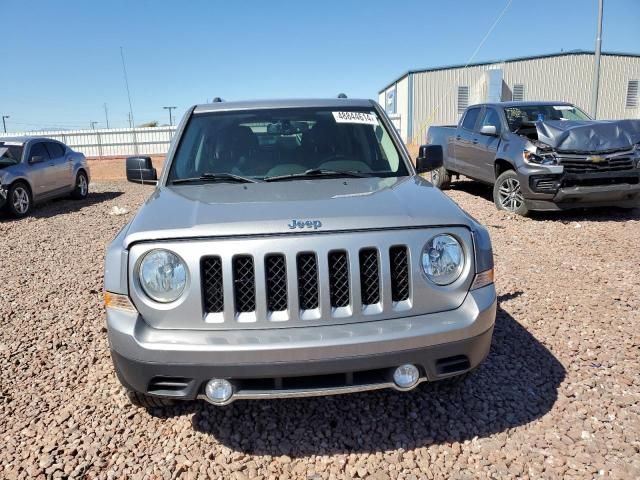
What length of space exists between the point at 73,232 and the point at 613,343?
7.82 m

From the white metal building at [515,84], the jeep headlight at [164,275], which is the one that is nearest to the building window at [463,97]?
the white metal building at [515,84]

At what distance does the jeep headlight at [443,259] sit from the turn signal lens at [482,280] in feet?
0.29

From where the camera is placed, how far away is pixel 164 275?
7.07ft

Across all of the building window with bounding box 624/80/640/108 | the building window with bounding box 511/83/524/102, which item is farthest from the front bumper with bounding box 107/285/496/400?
the building window with bounding box 624/80/640/108

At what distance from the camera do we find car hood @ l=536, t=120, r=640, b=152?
Result: 7.17 meters

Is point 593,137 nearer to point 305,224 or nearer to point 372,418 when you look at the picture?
point 372,418

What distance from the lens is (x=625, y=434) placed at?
250cm

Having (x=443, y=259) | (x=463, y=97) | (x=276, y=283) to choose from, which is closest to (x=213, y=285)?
(x=276, y=283)

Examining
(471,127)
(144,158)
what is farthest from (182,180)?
(471,127)

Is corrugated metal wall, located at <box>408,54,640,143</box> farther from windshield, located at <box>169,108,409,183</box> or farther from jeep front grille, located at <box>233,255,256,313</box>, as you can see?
jeep front grille, located at <box>233,255,256,313</box>

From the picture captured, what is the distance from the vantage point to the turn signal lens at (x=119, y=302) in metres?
2.17

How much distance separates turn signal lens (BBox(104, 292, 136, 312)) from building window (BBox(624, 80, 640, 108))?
33896mm

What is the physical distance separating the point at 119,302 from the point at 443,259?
1478mm

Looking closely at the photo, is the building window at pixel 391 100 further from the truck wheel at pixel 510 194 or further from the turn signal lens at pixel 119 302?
the turn signal lens at pixel 119 302
